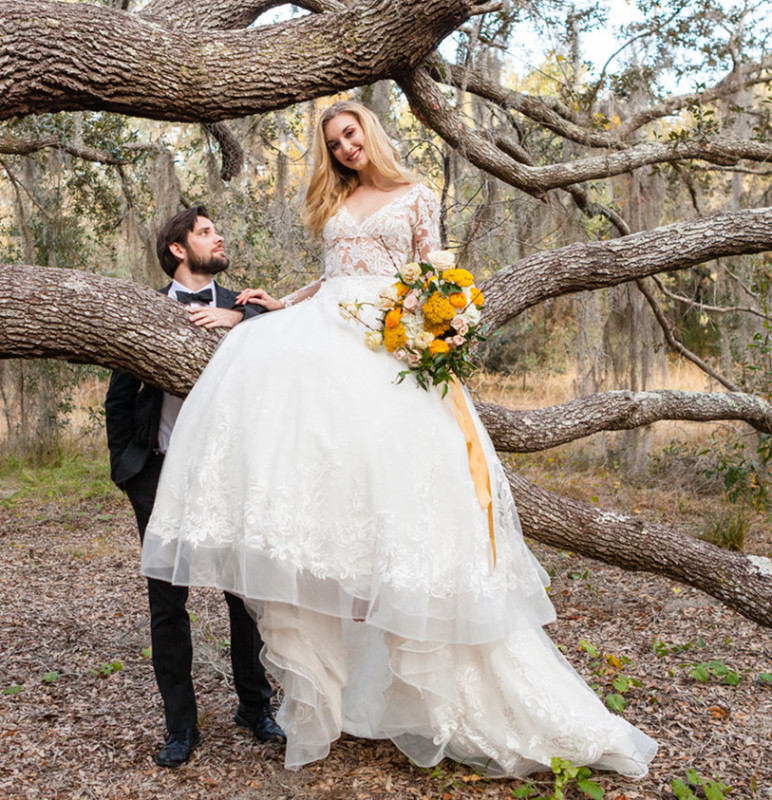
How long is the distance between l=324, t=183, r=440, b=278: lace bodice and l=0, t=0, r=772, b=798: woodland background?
172 centimetres

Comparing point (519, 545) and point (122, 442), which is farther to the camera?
point (122, 442)

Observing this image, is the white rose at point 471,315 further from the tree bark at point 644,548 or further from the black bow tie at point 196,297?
the tree bark at point 644,548

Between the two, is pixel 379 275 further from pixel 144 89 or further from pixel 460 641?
pixel 460 641

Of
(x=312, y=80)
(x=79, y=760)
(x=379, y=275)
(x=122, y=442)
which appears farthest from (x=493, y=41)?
(x=79, y=760)

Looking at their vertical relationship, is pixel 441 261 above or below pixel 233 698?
above

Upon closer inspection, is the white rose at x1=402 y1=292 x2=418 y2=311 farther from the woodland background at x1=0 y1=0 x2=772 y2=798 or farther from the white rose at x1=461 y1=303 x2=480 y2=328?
the woodland background at x1=0 y1=0 x2=772 y2=798

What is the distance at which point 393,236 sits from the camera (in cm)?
296

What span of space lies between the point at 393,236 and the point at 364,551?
118 centimetres

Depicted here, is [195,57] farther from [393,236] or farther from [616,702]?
[616,702]

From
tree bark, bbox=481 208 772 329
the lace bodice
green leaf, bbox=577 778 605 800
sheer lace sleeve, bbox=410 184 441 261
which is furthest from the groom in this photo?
tree bark, bbox=481 208 772 329

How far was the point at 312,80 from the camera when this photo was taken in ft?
10.5

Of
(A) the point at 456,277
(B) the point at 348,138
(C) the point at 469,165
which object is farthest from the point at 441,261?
(C) the point at 469,165

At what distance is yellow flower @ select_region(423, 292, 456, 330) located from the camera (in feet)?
8.50

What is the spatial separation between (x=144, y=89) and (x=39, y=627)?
292 cm
